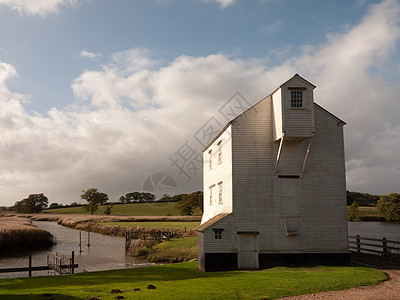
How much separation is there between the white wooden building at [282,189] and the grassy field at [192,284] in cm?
166

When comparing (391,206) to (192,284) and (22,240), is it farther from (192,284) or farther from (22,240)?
Result: (192,284)

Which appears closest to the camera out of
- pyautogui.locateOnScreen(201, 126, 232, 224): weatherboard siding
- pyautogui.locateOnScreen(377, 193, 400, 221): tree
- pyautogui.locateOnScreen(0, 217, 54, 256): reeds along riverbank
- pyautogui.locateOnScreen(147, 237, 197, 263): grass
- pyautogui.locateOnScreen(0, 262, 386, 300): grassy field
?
pyautogui.locateOnScreen(0, 262, 386, 300): grassy field

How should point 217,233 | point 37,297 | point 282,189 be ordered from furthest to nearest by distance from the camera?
point 282,189
point 217,233
point 37,297

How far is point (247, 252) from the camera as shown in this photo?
23.1 metres

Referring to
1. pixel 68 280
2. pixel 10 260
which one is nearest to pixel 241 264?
pixel 68 280

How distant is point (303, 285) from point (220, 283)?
3742mm

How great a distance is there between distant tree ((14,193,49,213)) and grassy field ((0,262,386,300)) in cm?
13785

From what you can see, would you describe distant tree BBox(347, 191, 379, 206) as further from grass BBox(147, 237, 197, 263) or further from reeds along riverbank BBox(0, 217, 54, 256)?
reeds along riverbank BBox(0, 217, 54, 256)

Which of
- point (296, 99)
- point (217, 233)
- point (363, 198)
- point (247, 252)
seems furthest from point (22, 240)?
point (363, 198)

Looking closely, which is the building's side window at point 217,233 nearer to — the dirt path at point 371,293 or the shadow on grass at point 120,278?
the shadow on grass at point 120,278

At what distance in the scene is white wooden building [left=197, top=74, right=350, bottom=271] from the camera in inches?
906

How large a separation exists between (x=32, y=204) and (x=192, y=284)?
14632 cm

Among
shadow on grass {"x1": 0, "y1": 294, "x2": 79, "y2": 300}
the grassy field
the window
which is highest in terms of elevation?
the window

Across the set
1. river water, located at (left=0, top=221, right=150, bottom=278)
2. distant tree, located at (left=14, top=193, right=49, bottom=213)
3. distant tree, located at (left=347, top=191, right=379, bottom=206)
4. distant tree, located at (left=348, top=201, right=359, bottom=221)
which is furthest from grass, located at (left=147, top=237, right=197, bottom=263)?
distant tree, located at (left=14, top=193, right=49, bottom=213)
